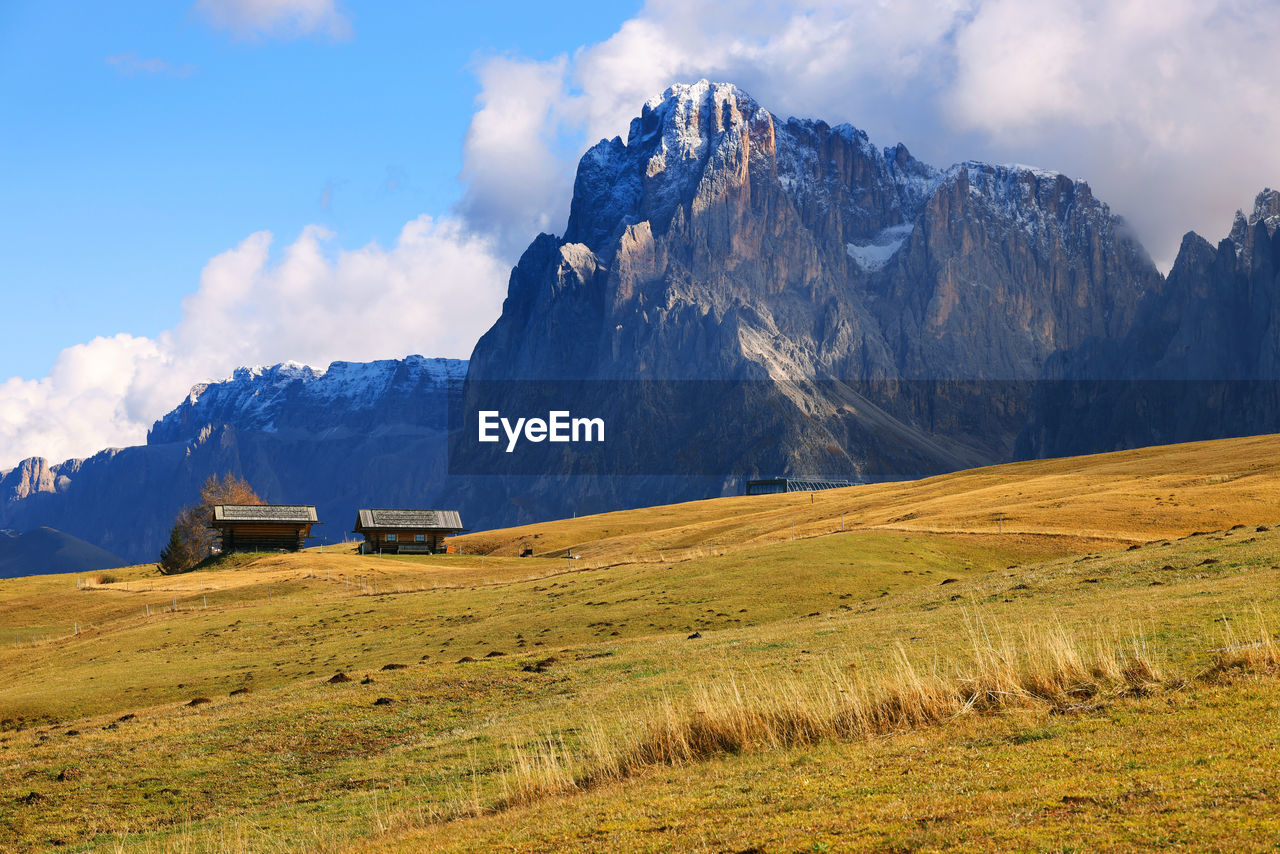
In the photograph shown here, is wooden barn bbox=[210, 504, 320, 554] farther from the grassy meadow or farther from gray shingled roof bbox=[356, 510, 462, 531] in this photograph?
the grassy meadow

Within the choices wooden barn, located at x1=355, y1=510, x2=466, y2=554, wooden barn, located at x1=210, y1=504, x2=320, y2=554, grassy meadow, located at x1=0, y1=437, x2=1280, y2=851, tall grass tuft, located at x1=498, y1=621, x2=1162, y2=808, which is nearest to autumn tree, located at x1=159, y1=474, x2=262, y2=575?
wooden barn, located at x1=210, y1=504, x2=320, y2=554

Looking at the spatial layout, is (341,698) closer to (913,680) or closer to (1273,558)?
(913,680)

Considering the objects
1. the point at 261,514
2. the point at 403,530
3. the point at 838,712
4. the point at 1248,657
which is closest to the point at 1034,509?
the point at 1248,657

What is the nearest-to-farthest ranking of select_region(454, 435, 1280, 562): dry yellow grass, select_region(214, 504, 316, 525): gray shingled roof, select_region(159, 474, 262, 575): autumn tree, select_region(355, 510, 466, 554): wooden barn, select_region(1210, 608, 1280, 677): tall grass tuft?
1. select_region(1210, 608, 1280, 677): tall grass tuft
2. select_region(454, 435, 1280, 562): dry yellow grass
3. select_region(214, 504, 316, 525): gray shingled roof
4. select_region(159, 474, 262, 575): autumn tree
5. select_region(355, 510, 466, 554): wooden barn

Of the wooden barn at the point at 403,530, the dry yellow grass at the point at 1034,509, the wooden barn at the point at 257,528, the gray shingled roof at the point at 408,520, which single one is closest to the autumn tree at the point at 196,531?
the wooden barn at the point at 257,528

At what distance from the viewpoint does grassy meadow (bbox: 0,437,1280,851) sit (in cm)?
1477

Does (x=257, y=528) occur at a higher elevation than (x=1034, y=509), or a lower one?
higher

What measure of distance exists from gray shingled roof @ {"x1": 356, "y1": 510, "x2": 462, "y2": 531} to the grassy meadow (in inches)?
2204

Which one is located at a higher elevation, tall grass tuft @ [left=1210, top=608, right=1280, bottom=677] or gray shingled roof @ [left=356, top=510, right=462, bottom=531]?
gray shingled roof @ [left=356, top=510, right=462, bottom=531]

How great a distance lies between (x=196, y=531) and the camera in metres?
134

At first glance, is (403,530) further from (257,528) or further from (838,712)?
(838,712)

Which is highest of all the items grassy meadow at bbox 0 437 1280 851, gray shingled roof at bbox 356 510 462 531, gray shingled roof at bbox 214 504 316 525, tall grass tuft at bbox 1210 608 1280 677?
gray shingled roof at bbox 214 504 316 525

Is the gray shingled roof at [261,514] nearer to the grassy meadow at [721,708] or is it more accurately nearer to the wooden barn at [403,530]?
the wooden barn at [403,530]

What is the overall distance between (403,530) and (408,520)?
175 centimetres
